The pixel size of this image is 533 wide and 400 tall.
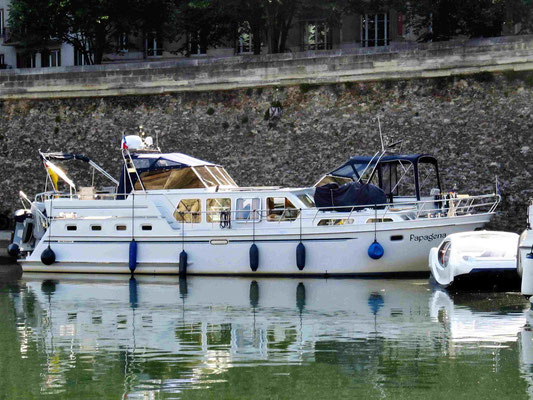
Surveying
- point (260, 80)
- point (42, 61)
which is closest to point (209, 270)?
point (260, 80)

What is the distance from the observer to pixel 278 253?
2653cm

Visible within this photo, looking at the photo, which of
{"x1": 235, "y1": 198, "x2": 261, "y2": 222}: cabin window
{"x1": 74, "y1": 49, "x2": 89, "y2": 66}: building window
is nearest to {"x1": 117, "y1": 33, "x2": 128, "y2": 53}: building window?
{"x1": 74, "y1": 49, "x2": 89, "y2": 66}: building window

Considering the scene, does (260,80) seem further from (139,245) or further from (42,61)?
(42,61)

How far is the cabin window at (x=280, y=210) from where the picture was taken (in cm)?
2656

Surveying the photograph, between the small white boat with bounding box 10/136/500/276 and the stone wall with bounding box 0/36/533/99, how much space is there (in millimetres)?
4549

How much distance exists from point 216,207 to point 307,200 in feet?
7.14

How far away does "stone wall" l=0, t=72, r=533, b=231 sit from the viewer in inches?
1216

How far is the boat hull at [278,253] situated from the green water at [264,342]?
628 mm

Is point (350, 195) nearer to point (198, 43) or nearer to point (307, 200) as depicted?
point (307, 200)

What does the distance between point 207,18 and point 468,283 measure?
23152mm

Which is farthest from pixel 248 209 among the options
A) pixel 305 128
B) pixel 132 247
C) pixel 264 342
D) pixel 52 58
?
pixel 52 58

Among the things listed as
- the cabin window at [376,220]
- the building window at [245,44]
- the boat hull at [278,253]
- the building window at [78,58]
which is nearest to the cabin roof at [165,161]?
the boat hull at [278,253]

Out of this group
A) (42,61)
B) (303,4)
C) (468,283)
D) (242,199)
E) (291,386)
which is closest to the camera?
(291,386)

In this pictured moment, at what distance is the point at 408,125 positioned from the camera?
32.2 meters
